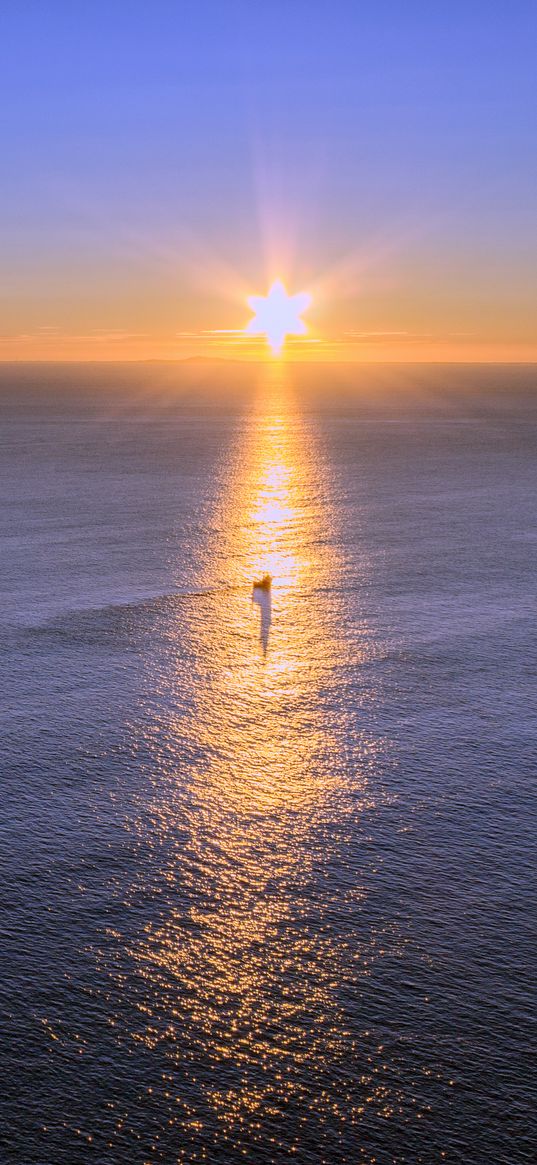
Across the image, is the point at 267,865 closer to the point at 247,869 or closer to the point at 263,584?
the point at 247,869

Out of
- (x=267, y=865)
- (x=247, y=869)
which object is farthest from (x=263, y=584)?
(x=247, y=869)

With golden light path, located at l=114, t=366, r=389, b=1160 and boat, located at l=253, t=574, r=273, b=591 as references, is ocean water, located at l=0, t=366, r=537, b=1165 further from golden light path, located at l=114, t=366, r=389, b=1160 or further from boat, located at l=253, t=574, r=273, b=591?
boat, located at l=253, t=574, r=273, b=591

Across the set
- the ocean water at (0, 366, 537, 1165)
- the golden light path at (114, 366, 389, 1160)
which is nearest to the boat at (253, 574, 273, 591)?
the ocean water at (0, 366, 537, 1165)

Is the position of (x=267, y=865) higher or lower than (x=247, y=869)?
higher

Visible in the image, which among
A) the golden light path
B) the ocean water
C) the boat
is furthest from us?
the boat

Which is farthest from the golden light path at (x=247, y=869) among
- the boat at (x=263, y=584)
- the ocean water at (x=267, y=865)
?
the boat at (x=263, y=584)

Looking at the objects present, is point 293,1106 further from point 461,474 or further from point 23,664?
point 461,474
